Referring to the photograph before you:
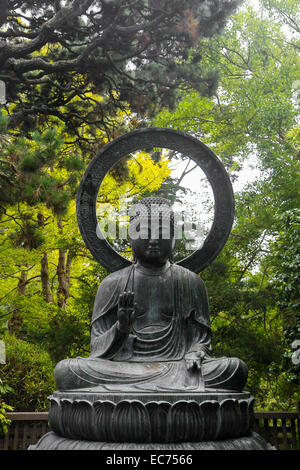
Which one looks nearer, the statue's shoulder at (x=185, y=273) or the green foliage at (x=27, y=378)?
the statue's shoulder at (x=185, y=273)

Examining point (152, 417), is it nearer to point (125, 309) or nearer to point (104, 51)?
point (125, 309)

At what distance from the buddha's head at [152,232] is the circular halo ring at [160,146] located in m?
0.42

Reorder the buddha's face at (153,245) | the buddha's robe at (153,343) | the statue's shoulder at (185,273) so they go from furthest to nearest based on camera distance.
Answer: the statue's shoulder at (185,273) < the buddha's face at (153,245) < the buddha's robe at (153,343)

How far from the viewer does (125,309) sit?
14.7ft

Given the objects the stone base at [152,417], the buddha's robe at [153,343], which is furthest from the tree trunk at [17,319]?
the stone base at [152,417]

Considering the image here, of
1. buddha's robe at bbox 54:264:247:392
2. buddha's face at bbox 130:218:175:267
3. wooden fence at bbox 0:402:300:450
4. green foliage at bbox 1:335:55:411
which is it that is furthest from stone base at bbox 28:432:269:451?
green foliage at bbox 1:335:55:411

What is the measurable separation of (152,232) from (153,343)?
46.5 inches

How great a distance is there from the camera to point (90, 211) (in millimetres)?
5641

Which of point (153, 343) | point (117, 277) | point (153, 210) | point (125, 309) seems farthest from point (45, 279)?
point (125, 309)

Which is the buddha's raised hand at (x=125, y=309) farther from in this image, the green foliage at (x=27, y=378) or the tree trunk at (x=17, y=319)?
the tree trunk at (x=17, y=319)

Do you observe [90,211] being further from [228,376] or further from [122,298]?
[228,376]

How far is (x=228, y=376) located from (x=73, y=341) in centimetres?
570

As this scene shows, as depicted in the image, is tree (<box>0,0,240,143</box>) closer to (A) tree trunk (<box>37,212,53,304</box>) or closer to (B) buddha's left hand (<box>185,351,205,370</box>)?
(A) tree trunk (<box>37,212,53,304</box>)

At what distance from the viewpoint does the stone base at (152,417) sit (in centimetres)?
378
